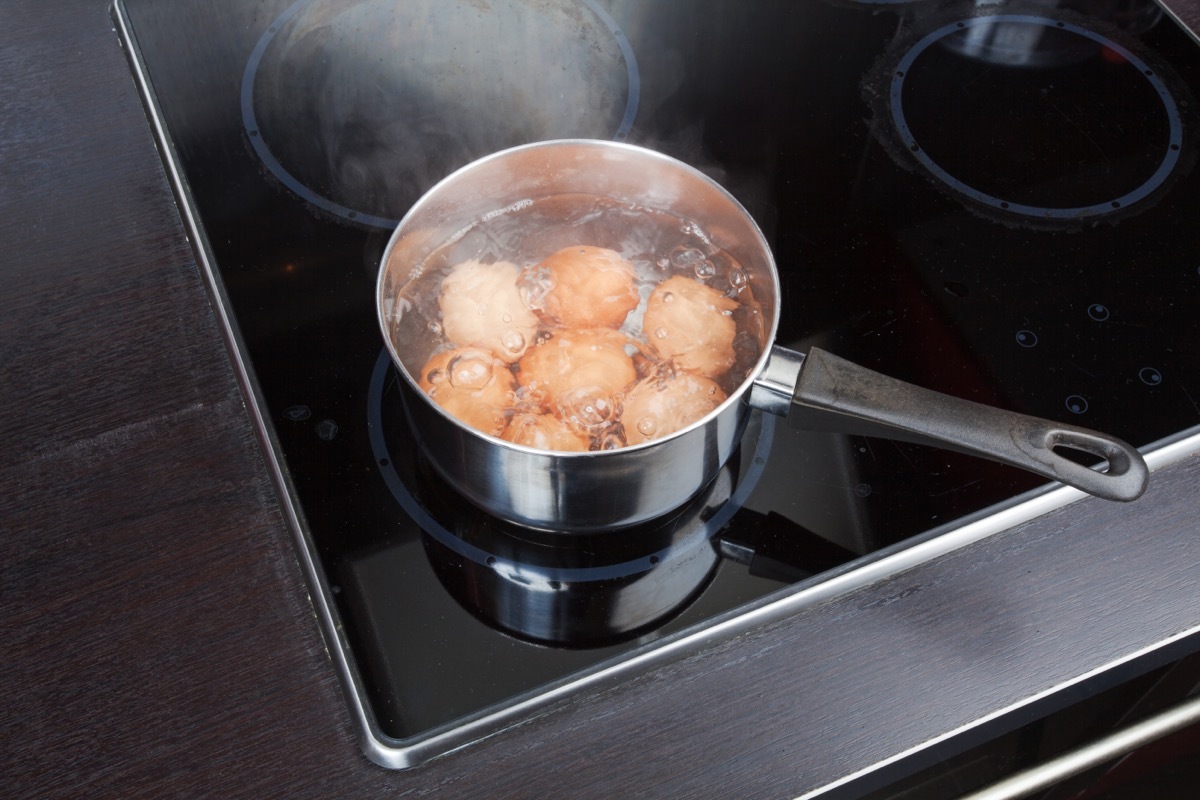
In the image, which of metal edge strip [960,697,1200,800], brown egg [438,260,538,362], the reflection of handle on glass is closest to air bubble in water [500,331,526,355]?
brown egg [438,260,538,362]

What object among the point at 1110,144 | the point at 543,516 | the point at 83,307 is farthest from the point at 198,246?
the point at 1110,144

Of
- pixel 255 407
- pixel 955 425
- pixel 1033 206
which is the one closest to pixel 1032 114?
pixel 1033 206

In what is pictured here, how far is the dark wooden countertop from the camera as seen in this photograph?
1.59 feet

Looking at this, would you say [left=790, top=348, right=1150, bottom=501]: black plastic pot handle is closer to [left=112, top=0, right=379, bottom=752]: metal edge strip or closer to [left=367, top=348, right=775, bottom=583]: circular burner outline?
[left=367, top=348, right=775, bottom=583]: circular burner outline

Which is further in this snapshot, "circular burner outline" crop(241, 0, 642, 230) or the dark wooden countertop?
"circular burner outline" crop(241, 0, 642, 230)

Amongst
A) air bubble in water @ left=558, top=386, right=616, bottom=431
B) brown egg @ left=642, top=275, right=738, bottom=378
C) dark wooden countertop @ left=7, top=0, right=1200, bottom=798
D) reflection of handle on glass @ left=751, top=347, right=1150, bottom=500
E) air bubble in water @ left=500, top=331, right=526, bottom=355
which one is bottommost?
dark wooden countertop @ left=7, top=0, right=1200, bottom=798

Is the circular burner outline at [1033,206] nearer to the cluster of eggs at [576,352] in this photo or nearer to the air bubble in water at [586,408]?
the cluster of eggs at [576,352]

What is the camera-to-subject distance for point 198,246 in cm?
63

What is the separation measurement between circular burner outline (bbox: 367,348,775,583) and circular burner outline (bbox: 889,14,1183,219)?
0.24 m

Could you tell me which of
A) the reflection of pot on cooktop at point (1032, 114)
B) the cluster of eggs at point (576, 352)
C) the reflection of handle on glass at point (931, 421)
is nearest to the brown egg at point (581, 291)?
the cluster of eggs at point (576, 352)

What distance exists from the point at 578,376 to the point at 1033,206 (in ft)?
1.19

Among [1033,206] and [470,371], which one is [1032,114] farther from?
[470,371]

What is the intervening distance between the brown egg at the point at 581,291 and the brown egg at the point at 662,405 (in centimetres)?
5

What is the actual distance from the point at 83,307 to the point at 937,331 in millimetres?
528
